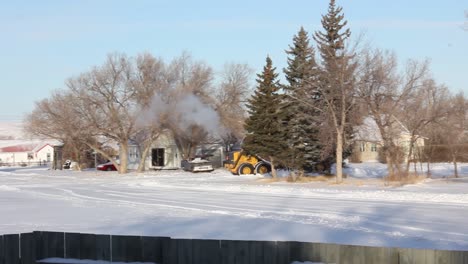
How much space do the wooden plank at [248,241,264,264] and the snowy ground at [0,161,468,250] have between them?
525 cm

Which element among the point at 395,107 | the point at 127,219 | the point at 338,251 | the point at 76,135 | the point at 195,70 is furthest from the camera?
the point at 195,70

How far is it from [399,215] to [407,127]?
22.6m

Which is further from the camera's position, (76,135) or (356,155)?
(356,155)

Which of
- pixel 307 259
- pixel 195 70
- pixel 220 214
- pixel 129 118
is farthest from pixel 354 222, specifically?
pixel 195 70

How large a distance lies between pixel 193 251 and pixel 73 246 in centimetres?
222

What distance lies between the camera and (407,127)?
4216 centimetres

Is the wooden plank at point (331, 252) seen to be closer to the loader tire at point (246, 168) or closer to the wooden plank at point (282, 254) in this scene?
the wooden plank at point (282, 254)

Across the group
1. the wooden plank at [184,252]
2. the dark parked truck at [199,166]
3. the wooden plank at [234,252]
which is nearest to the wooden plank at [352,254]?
the wooden plank at [234,252]

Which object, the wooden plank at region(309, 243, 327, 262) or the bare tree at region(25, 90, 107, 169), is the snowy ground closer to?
the wooden plank at region(309, 243, 327, 262)

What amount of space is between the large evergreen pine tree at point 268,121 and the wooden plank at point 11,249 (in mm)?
30708

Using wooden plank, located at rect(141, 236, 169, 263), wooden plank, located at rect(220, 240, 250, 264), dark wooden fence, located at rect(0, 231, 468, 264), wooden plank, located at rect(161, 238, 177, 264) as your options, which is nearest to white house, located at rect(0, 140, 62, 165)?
dark wooden fence, located at rect(0, 231, 468, 264)

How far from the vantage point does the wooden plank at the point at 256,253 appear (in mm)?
10047

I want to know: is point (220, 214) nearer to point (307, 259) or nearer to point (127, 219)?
point (127, 219)

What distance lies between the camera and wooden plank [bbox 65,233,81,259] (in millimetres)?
11273
